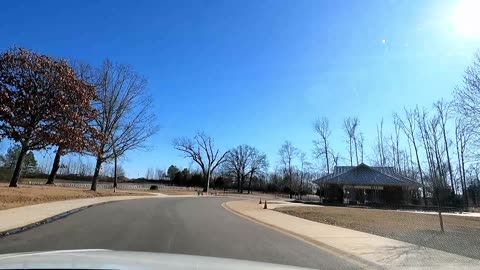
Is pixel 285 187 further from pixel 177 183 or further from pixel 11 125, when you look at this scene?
pixel 11 125

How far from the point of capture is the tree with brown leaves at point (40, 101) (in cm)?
3177

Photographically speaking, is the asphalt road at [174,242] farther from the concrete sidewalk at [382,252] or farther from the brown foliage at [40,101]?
the brown foliage at [40,101]

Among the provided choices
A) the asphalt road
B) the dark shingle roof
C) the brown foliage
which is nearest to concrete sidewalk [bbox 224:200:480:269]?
the asphalt road

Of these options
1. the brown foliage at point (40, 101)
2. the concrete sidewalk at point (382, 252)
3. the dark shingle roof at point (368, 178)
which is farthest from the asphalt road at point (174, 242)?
the dark shingle roof at point (368, 178)

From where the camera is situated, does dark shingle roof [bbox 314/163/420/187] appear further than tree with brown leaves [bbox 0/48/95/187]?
Yes

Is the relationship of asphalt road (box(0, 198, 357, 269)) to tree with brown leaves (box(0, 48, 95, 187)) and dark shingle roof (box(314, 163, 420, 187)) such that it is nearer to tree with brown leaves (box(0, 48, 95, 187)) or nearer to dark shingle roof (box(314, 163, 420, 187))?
tree with brown leaves (box(0, 48, 95, 187))

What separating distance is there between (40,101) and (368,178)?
134ft

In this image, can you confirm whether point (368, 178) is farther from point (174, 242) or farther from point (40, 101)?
point (174, 242)

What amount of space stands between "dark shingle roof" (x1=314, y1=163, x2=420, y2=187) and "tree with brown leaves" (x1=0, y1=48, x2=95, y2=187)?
35773 mm

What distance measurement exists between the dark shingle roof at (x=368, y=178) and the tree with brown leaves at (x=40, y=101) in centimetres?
3577

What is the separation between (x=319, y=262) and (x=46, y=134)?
2843 centimetres

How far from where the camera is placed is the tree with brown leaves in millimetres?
31766

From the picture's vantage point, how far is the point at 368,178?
56906 millimetres

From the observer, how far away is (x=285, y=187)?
368ft
